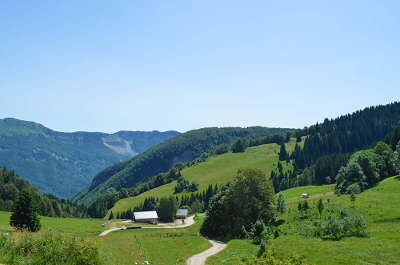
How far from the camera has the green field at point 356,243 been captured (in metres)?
35.9

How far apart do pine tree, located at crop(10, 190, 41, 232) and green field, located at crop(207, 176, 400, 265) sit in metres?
44.7

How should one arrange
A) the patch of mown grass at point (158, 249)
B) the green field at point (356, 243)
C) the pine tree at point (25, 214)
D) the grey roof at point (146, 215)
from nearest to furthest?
the green field at point (356, 243) < the patch of mown grass at point (158, 249) < the pine tree at point (25, 214) < the grey roof at point (146, 215)

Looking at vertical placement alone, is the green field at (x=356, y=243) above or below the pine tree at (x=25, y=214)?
below

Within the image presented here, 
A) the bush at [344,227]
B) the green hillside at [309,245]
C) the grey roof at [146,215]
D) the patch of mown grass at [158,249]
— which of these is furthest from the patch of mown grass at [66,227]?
the bush at [344,227]

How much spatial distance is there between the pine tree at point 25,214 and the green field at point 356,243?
147 feet

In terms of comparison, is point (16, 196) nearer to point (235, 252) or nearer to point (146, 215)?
point (146, 215)

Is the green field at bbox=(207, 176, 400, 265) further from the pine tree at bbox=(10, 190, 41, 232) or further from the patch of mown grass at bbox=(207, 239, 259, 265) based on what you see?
the pine tree at bbox=(10, 190, 41, 232)

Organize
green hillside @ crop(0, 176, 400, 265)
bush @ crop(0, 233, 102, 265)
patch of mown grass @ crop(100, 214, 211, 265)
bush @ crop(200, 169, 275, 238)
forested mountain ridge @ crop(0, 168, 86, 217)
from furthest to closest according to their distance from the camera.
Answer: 1. forested mountain ridge @ crop(0, 168, 86, 217)
2. bush @ crop(200, 169, 275, 238)
3. patch of mown grass @ crop(100, 214, 211, 265)
4. green hillside @ crop(0, 176, 400, 265)
5. bush @ crop(0, 233, 102, 265)

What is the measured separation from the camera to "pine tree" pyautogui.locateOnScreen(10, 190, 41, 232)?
7162 centimetres

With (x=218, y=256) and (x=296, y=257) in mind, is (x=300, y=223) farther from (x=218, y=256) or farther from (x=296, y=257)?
(x=296, y=257)

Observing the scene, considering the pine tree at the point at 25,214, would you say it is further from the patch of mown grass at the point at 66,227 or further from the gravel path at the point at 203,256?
the gravel path at the point at 203,256

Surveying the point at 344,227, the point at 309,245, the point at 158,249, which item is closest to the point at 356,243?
the point at 309,245

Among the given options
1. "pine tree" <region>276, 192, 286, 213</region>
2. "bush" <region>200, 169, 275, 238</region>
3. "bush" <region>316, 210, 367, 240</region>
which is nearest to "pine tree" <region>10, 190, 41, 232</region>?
"bush" <region>200, 169, 275, 238</region>

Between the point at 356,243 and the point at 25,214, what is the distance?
65905 mm
